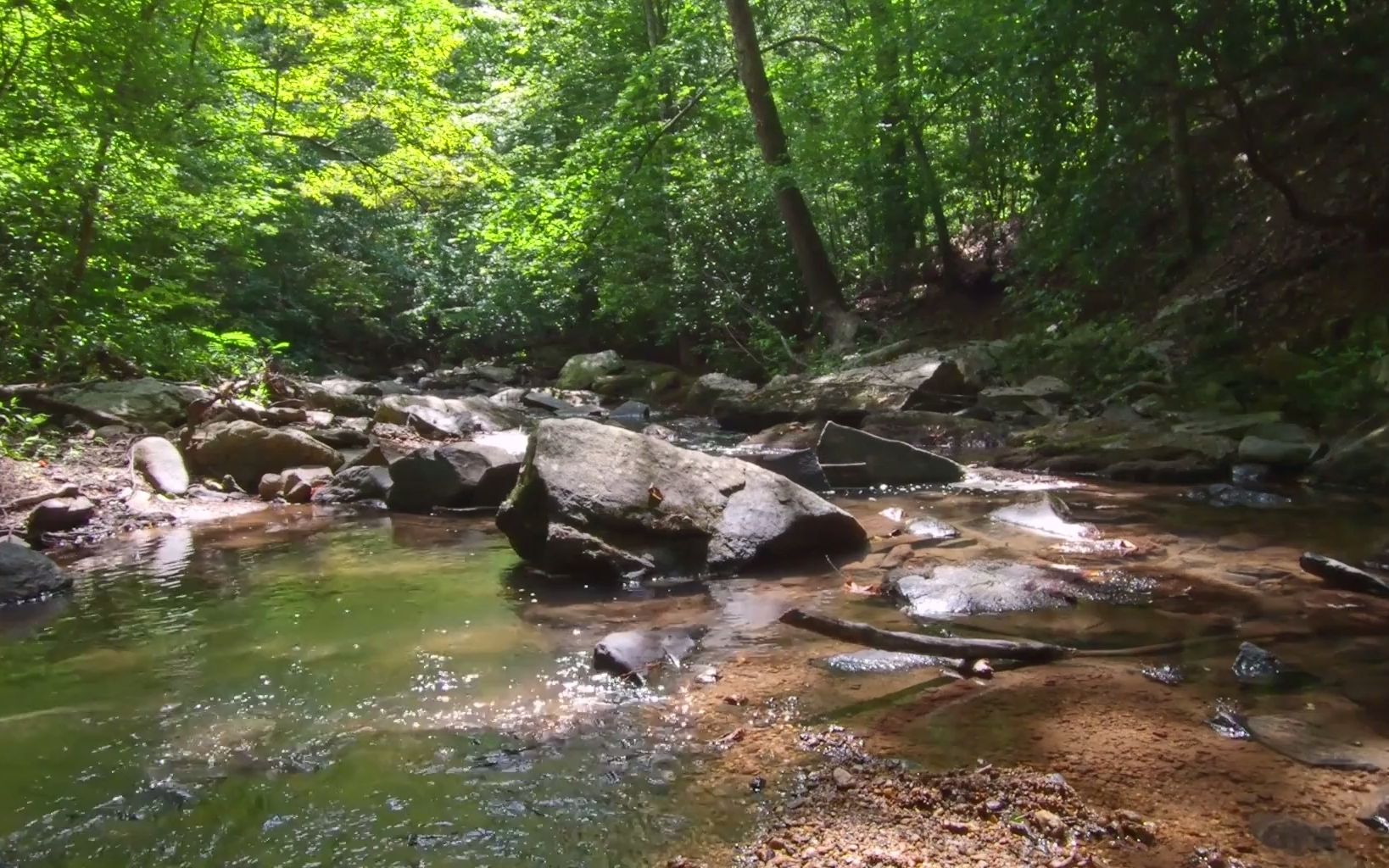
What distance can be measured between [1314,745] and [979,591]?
1.90 m

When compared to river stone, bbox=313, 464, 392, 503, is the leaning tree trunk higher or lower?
higher

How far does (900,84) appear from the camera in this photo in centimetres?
1338

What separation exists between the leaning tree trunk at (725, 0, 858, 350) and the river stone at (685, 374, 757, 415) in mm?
1715

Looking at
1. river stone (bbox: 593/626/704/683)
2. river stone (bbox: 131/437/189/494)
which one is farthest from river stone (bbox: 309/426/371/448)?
river stone (bbox: 593/626/704/683)

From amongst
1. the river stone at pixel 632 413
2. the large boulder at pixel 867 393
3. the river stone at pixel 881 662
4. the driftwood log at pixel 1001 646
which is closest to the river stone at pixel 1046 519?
the driftwood log at pixel 1001 646

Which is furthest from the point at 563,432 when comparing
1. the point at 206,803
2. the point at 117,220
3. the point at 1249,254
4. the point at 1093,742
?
the point at 1249,254

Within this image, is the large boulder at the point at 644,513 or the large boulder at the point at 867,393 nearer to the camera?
the large boulder at the point at 644,513

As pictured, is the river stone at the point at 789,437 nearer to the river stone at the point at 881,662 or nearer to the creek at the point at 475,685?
the creek at the point at 475,685

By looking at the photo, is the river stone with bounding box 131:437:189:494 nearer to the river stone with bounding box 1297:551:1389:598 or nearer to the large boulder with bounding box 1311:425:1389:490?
the river stone with bounding box 1297:551:1389:598

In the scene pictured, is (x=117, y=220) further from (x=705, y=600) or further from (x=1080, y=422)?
(x=1080, y=422)

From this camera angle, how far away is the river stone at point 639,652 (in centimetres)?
A: 409

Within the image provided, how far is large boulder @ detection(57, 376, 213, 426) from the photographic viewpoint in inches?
394

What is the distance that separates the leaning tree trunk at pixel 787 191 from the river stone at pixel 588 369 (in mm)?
5467

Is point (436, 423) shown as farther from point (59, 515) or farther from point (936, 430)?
point (936, 430)
